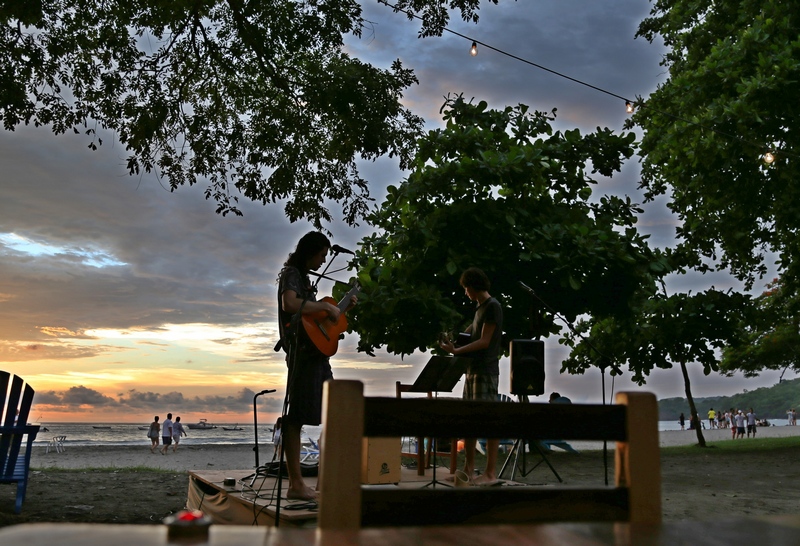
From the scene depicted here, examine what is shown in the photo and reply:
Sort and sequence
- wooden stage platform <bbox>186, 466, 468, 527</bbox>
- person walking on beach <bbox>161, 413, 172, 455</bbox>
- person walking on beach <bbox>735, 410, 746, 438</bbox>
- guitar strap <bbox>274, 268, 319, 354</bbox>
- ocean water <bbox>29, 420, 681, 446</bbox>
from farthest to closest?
1. ocean water <bbox>29, 420, 681, 446</bbox>
2. person walking on beach <bbox>735, 410, 746, 438</bbox>
3. person walking on beach <bbox>161, 413, 172, 455</bbox>
4. guitar strap <bbox>274, 268, 319, 354</bbox>
5. wooden stage platform <bbox>186, 466, 468, 527</bbox>

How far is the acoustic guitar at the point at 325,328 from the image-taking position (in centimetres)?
507

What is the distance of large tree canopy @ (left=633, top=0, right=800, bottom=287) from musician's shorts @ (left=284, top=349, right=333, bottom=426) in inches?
349

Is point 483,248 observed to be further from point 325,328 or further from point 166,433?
point 166,433

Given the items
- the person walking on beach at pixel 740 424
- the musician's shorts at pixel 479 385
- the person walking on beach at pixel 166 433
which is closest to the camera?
the musician's shorts at pixel 479 385

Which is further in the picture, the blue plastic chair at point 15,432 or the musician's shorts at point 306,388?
the blue plastic chair at point 15,432

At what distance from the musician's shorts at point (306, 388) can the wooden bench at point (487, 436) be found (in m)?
3.26

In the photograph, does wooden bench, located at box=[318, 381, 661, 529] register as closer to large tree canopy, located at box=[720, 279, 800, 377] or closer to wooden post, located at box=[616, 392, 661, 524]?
wooden post, located at box=[616, 392, 661, 524]

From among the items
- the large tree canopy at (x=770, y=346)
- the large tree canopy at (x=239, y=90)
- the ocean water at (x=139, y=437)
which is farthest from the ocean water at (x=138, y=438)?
the large tree canopy at (x=239, y=90)

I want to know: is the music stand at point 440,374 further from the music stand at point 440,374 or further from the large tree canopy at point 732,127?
the large tree canopy at point 732,127

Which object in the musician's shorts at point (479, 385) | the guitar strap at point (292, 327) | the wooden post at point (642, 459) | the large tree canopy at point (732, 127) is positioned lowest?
the wooden post at point (642, 459)

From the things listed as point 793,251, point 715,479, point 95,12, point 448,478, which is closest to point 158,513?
point 448,478

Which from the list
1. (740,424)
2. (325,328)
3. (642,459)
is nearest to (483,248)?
(325,328)

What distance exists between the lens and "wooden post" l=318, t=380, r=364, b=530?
165cm

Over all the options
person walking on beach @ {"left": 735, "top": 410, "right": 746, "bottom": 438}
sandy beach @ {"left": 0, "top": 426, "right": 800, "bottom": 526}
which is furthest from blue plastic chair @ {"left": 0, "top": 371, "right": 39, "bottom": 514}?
person walking on beach @ {"left": 735, "top": 410, "right": 746, "bottom": 438}
